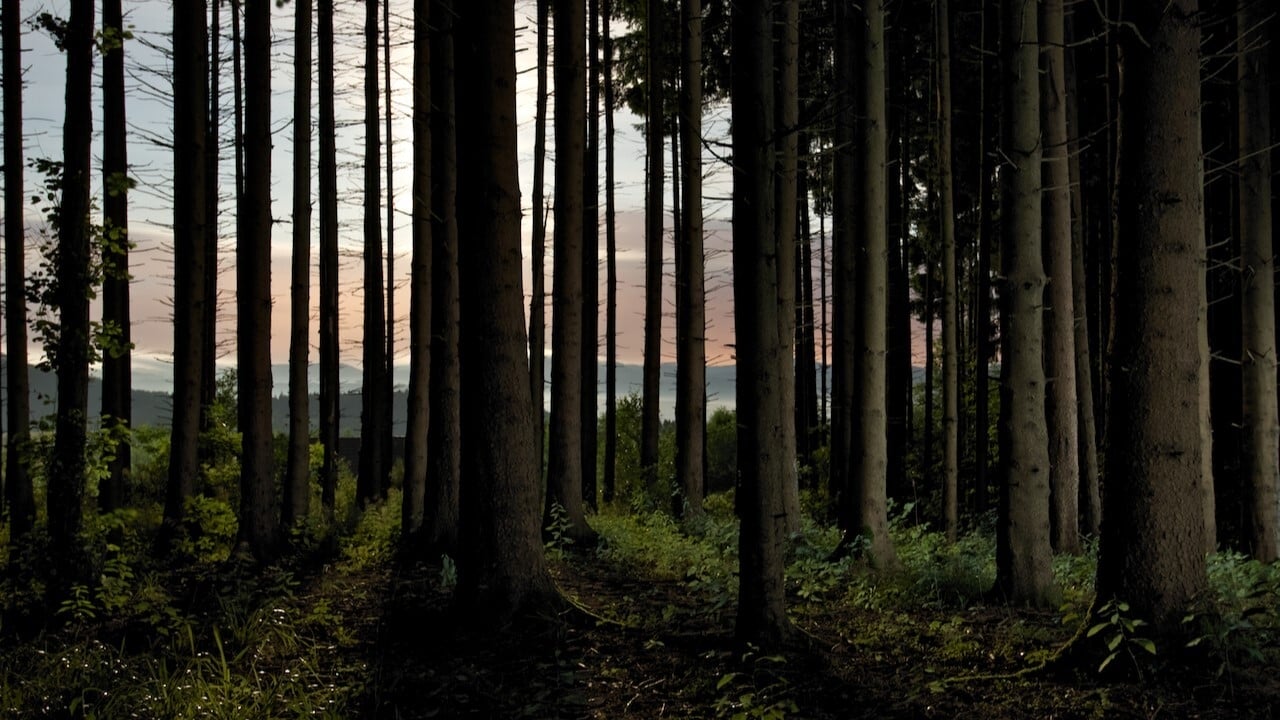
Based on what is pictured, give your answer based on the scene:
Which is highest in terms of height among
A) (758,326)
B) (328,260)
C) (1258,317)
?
(328,260)

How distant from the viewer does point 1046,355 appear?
1086cm

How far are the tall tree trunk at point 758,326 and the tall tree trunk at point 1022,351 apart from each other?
2427 millimetres

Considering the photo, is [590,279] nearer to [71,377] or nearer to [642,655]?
[71,377]

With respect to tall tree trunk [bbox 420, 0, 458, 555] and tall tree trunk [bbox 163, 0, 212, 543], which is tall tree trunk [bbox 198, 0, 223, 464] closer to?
tall tree trunk [bbox 163, 0, 212, 543]

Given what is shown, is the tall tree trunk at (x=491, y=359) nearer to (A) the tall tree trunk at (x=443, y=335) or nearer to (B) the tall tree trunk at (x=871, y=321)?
(A) the tall tree trunk at (x=443, y=335)

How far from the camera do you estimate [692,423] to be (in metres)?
15.0

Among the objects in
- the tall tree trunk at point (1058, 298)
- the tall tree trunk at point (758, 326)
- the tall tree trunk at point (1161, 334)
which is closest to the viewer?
the tall tree trunk at point (1161, 334)

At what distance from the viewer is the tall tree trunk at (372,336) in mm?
20047

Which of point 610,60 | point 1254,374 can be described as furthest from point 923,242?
point 1254,374

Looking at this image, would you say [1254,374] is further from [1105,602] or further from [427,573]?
[427,573]

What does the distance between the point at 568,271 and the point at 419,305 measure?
8.46ft

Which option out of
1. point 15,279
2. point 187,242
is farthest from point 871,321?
point 15,279

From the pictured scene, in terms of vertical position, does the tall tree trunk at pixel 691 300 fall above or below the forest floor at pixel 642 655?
above

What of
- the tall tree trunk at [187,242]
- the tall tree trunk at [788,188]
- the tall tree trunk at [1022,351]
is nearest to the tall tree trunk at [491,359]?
the tall tree trunk at [788,188]
